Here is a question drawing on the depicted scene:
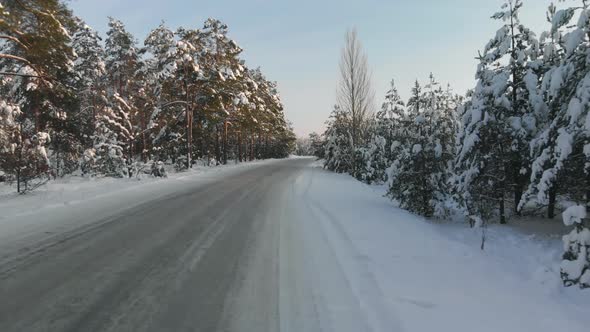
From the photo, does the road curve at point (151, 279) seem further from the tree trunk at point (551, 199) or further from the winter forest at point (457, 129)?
the tree trunk at point (551, 199)

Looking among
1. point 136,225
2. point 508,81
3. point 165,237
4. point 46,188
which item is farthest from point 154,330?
point 46,188

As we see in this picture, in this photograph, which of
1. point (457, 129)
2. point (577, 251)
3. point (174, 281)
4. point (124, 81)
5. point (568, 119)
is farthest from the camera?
point (124, 81)

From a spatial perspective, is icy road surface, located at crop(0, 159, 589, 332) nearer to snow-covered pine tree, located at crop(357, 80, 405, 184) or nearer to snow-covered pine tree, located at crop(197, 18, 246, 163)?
snow-covered pine tree, located at crop(357, 80, 405, 184)

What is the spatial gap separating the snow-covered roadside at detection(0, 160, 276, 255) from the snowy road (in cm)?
41

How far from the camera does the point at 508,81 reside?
29.3 ft

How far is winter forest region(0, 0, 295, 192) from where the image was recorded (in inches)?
459

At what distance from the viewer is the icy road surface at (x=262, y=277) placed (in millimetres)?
3529

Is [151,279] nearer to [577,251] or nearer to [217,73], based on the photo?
[577,251]

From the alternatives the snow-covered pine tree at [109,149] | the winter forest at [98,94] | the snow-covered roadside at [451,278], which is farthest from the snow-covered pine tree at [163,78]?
the snow-covered roadside at [451,278]

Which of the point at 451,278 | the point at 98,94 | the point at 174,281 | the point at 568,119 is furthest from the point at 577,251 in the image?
the point at 98,94

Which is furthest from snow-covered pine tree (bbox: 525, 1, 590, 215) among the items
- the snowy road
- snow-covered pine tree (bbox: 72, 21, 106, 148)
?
snow-covered pine tree (bbox: 72, 21, 106, 148)

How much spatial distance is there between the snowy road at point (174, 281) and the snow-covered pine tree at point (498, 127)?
434cm

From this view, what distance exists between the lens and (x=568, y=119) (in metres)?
6.30

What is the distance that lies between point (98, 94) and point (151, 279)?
94.0ft
